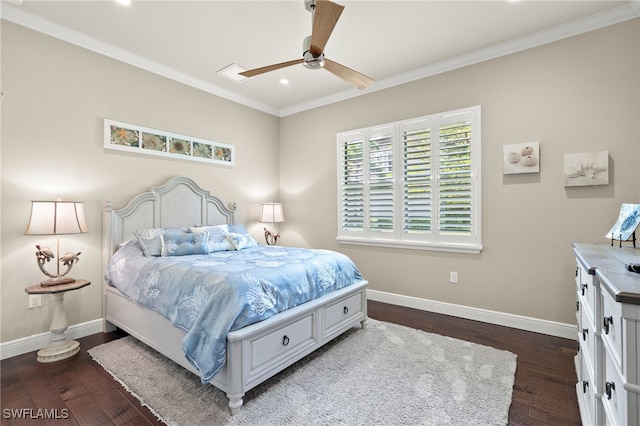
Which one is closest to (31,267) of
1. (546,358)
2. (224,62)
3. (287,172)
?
(224,62)

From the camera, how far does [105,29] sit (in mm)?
2840

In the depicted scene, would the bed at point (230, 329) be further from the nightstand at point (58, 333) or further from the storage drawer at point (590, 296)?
the storage drawer at point (590, 296)

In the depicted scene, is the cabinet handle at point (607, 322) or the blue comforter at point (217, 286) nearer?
the cabinet handle at point (607, 322)

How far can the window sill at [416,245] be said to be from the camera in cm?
331

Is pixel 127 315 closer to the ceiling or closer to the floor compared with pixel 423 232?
closer to the floor

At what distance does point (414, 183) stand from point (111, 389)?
3.50 meters

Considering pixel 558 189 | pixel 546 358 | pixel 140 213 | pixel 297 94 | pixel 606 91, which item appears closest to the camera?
pixel 546 358

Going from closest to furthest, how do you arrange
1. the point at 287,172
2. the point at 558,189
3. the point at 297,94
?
the point at 558,189 < the point at 297,94 < the point at 287,172

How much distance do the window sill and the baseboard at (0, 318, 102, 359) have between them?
305 centimetres

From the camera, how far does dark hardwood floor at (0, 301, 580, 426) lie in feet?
5.84

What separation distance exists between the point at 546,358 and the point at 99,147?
15.2ft

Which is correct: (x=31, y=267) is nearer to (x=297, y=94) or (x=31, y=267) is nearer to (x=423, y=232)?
(x=297, y=94)

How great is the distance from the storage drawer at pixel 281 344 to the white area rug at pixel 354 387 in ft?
0.58

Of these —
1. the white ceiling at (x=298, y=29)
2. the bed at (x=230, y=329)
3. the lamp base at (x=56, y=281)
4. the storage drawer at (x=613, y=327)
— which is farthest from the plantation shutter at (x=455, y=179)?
the lamp base at (x=56, y=281)
